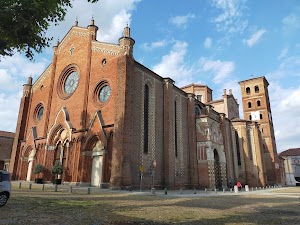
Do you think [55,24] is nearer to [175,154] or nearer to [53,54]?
[175,154]

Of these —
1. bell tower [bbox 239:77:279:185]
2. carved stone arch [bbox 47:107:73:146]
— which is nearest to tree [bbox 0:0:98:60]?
carved stone arch [bbox 47:107:73:146]

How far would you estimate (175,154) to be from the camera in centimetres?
2920

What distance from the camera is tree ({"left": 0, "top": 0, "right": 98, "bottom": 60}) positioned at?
8.93 m

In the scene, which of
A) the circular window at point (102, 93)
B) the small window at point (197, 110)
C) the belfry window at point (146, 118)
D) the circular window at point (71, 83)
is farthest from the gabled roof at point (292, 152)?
the circular window at point (71, 83)

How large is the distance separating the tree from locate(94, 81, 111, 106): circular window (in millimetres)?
15074

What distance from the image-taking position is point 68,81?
32.3 metres

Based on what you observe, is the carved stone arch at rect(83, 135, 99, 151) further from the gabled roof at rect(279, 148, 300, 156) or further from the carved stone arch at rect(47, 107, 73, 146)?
the gabled roof at rect(279, 148, 300, 156)

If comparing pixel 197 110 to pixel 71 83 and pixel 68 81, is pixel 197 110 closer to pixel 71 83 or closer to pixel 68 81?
pixel 71 83

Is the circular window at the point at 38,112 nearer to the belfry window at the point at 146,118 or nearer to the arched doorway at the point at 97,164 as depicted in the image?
the arched doorway at the point at 97,164

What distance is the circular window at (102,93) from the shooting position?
86.8 ft

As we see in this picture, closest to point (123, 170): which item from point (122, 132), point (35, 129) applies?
point (122, 132)

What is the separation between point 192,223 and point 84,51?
89.8 feet

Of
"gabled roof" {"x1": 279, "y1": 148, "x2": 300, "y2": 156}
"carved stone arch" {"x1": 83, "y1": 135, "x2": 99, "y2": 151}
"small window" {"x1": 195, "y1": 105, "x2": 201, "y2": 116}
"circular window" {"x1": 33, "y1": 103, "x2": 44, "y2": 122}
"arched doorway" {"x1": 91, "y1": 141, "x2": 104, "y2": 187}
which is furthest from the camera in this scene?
"gabled roof" {"x1": 279, "y1": 148, "x2": 300, "y2": 156}

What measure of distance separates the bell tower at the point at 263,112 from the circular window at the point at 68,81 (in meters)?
41.4
